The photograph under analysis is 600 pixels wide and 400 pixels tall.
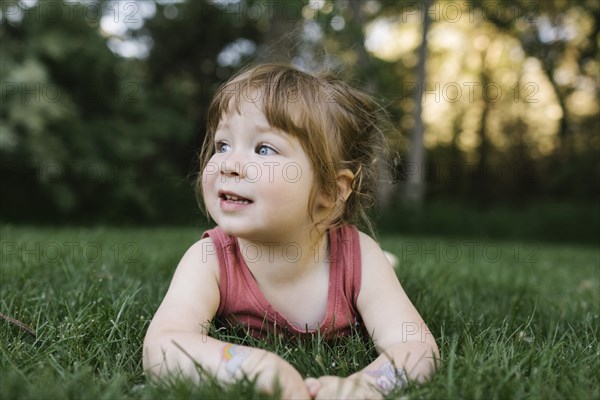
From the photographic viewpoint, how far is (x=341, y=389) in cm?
124

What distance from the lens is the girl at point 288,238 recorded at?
1.56 m

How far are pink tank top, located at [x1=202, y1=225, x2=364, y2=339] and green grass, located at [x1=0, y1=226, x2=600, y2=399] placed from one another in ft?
0.17

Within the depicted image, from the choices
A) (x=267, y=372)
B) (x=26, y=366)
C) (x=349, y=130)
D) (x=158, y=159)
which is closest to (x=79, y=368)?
(x=26, y=366)

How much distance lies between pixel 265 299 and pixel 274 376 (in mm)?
524

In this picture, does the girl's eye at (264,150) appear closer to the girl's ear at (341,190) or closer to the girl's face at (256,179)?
the girl's face at (256,179)

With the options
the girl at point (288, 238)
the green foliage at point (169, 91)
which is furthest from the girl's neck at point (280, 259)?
the green foliage at point (169, 91)

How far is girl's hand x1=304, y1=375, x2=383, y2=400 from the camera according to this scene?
4.02 feet

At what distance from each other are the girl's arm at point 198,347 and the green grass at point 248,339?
0.04 meters

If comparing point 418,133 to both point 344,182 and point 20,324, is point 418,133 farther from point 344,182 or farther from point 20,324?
point 20,324

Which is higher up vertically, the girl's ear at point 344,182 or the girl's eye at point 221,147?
the girl's eye at point 221,147

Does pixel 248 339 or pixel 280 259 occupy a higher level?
pixel 280 259

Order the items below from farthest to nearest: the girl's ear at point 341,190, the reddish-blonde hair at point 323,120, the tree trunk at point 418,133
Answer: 1. the tree trunk at point 418,133
2. the girl's ear at point 341,190
3. the reddish-blonde hair at point 323,120

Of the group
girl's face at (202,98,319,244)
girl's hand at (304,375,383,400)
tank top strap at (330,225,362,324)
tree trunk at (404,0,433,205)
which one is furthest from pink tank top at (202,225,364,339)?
tree trunk at (404,0,433,205)

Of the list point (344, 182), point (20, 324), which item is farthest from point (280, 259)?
point (20, 324)
